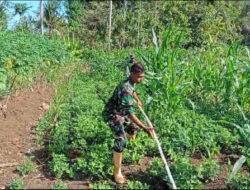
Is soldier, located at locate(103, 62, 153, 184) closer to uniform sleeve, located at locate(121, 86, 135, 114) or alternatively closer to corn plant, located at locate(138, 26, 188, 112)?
uniform sleeve, located at locate(121, 86, 135, 114)

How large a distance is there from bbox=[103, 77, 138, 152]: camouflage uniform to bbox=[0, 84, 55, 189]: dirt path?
1339 millimetres

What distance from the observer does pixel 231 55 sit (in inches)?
232

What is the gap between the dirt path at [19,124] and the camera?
4547 millimetres

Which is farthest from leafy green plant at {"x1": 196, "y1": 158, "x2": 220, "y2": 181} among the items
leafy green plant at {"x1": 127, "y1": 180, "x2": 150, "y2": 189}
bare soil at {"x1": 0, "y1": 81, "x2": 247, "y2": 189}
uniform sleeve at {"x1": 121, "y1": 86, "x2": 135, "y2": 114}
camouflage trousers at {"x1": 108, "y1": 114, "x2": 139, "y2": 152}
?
uniform sleeve at {"x1": 121, "y1": 86, "x2": 135, "y2": 114}

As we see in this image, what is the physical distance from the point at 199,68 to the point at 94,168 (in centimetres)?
300

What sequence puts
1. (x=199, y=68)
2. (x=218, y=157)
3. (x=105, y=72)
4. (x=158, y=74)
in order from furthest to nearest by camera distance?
(x=105, y=72) → (x=199, y=68) → (x=158, y=74) → (x=218, y=157)

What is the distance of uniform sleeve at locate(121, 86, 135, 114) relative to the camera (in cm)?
366

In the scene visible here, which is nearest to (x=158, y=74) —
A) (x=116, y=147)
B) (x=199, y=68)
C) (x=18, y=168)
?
(x=199, y=68)

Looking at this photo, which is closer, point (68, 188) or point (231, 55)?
point (68, 188)

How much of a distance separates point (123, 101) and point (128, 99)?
0.19 ft

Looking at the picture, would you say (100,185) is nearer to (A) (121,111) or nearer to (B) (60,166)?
(B) (60,166)

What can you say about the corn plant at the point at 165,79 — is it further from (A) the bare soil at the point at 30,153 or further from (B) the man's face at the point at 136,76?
(B) the man's face at the point at 136,76

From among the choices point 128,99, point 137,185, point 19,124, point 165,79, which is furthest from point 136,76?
point 19,124

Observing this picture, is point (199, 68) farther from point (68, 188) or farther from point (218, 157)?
point (68, 188)
